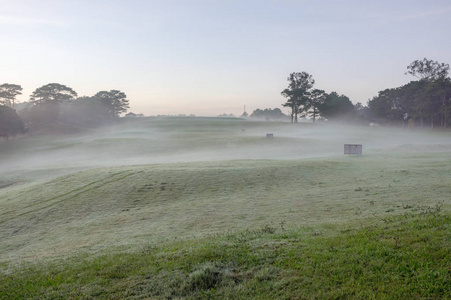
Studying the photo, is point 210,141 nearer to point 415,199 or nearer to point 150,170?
point 150,170

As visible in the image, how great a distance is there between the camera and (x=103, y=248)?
30.5 feet

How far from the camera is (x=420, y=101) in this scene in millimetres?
77562

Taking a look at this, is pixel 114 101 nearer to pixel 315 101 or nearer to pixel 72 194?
pixel 315 101

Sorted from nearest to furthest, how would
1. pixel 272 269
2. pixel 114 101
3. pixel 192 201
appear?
pixel 272 269, pixel 192 201, pixel 114 101

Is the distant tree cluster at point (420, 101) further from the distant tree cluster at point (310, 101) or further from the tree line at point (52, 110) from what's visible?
the tree line at point (52, 110)

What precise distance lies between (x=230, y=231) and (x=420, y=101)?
82316 millimetres

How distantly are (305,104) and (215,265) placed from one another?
96.7m

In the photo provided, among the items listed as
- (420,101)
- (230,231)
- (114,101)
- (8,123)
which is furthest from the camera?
(114,101)

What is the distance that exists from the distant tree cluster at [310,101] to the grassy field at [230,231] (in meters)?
79.8

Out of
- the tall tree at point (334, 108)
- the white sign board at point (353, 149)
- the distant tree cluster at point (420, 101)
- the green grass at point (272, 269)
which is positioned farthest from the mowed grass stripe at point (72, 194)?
the tall tree at point (334, 108)

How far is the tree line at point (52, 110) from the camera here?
215 ft

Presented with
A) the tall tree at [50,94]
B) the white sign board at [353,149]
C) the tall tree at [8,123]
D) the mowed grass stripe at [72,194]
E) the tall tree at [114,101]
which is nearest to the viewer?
the mowed grass stripe at [72,194]

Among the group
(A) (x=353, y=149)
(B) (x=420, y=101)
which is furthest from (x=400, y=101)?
(A) (x=353, y=149)

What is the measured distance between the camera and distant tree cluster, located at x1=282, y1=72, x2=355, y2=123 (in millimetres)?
98375
